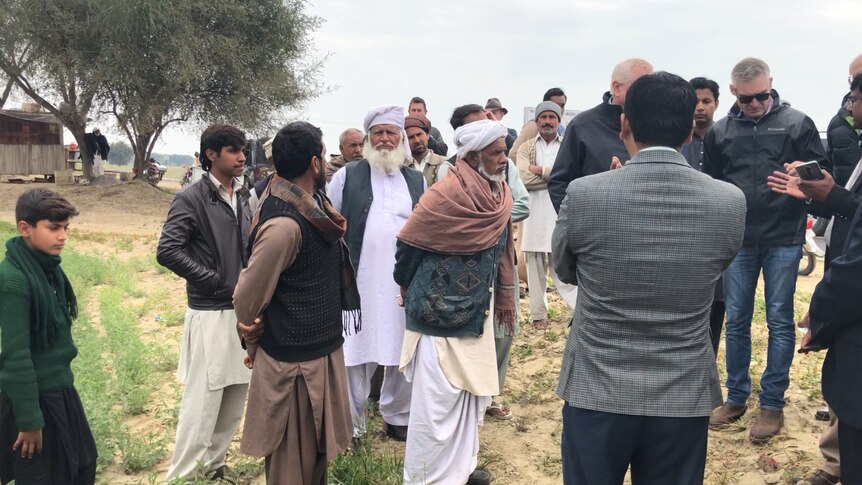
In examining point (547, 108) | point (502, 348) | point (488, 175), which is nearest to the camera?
point (488, 175)

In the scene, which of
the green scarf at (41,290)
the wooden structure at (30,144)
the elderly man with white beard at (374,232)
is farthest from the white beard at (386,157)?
the wooden structure at (30,144)

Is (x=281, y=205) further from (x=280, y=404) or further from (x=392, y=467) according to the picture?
(x=392, y=467)

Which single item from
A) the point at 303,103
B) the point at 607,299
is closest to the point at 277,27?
the point at 303,103

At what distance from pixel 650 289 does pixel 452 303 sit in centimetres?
138

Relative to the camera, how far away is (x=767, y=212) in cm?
398

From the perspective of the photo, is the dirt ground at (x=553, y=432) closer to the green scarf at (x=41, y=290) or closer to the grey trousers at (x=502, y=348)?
the grey trousers at (x=502, y=348)

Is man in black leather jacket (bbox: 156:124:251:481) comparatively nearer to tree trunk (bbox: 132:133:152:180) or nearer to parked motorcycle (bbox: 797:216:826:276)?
parked motorcycle (bbox: 797:216:826:276)

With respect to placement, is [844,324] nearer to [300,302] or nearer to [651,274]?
[651,274]

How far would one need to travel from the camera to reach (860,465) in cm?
244

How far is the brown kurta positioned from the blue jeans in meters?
2.51

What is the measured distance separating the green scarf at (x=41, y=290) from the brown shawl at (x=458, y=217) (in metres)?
1.56

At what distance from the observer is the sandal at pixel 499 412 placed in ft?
15.9

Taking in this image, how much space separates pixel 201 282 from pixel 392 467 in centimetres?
142

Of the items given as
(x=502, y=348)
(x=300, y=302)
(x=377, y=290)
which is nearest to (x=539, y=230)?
(x=502, y=348)
